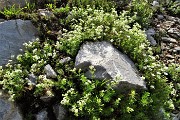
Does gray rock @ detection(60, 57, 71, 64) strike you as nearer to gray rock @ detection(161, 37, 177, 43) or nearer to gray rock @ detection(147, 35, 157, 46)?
gray rock @ detection(147, 35, 157, 46)

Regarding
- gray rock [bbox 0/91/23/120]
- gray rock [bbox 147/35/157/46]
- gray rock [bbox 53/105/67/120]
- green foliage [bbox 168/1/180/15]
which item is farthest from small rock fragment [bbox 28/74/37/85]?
green foliage [bbox 168/1/180/15]

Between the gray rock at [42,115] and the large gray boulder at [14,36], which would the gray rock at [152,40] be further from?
the gray rock at [42,115]

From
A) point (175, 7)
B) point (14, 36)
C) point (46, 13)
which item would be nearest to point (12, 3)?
point (46, 13)

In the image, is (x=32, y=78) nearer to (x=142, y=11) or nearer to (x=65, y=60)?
(x=65, y=60)

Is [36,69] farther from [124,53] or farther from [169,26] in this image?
[169,26]

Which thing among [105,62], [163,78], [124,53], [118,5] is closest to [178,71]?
[163,78]

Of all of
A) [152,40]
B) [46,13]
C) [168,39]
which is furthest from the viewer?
[168,39]

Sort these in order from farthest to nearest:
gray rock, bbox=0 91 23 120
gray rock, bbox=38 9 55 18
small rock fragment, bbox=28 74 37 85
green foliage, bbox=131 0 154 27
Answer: green foliage, bbox=131 0 154 27 < gray rock, bbox=38 9 55 18 < small rock fragment, bbox=28 74 37 85 < gray rock, bbox=0 91 23 120
